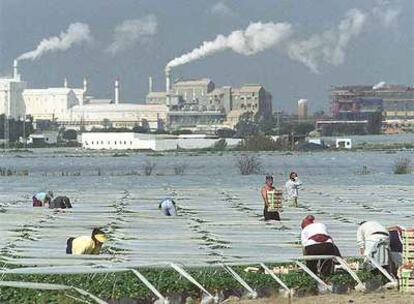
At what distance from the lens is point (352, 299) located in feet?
35.0

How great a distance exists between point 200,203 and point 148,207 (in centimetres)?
238

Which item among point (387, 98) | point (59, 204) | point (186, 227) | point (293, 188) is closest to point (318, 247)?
point (186, 227)

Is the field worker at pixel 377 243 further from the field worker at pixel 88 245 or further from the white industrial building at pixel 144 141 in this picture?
the white industrial building at pixel 144 141

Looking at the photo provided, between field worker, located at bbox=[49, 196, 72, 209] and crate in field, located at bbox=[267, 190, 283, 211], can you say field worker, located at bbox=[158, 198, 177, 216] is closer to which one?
field worker, located at bbox=[49, 196, 72, 209]

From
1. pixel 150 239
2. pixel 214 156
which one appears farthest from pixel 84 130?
pixel 150 239

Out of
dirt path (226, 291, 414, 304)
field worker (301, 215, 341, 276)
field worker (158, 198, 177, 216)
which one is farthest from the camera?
field worker (158, 198, 177, 216)

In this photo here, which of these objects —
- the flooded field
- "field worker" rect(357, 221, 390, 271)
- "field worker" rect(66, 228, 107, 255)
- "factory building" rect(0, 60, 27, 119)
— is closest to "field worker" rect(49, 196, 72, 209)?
the flooded field

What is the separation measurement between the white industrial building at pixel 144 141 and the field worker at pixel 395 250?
4231 inches

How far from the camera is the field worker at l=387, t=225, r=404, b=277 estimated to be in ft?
37.8

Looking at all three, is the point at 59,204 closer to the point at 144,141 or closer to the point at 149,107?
the point at 144,141

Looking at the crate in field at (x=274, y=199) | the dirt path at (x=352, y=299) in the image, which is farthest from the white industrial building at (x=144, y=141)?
the dirt path at (x=352, y=299)

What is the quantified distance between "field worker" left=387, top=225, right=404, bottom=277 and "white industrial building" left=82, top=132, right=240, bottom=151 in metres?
107

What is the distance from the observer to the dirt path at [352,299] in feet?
34.4

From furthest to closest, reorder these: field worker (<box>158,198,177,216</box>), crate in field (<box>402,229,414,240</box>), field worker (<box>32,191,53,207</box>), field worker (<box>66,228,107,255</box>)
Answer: field worker (<box>32,191,53,207</box>) → field worker (<box>158,198,177,216</box>) → field worker (<box>66,228,107,255</box>) → crate in field (<box>402,229,414,240</box>)
